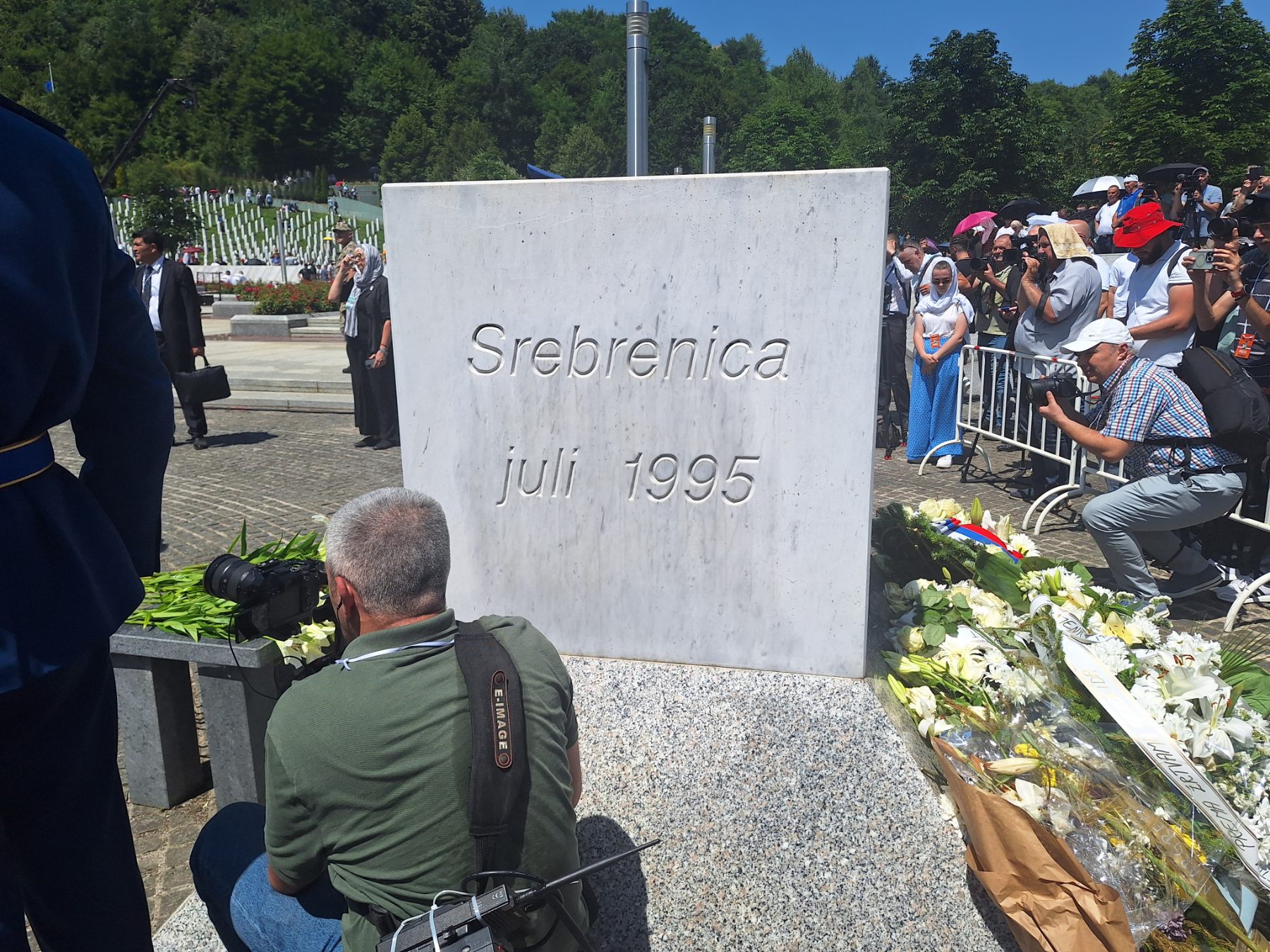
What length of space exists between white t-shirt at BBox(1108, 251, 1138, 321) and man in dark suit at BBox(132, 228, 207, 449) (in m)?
7.51

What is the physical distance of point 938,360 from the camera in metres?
8.48

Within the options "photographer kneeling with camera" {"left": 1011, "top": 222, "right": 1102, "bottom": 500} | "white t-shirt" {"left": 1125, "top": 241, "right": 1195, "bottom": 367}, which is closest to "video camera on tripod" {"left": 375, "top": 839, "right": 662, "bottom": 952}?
"white t-shirt" {"left": 1125, "top": 241, "right": 1195, "bottom": 367}

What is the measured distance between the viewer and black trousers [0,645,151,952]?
5.82 ft

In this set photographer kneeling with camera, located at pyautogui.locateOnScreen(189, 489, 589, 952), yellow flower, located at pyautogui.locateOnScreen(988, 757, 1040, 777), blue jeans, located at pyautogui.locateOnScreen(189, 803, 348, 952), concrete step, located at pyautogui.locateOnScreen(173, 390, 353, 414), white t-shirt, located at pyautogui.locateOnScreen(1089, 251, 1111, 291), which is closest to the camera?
photographer kneeling with camera, located at pyautogui.locateOnScreen(189, 489, 589, 952)

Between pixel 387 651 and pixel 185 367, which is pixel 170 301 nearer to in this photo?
pixel 185 367

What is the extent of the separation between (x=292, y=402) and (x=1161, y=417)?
9.78m

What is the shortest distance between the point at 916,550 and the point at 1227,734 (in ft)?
4.98

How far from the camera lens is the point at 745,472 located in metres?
3.07

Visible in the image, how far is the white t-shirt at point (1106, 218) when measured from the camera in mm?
11539

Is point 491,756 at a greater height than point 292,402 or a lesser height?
greater

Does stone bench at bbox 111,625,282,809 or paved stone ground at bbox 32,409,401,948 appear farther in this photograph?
paved stone ground at bbox 32,409,401,948

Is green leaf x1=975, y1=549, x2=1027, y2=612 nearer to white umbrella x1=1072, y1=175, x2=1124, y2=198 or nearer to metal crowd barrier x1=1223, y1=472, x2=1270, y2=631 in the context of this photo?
metal crowd barrier x1=1223, y1=472, x2=1270, y2=631

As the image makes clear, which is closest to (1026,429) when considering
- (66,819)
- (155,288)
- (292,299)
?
(66,819)

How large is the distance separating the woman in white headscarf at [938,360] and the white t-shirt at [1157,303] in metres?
1.75
